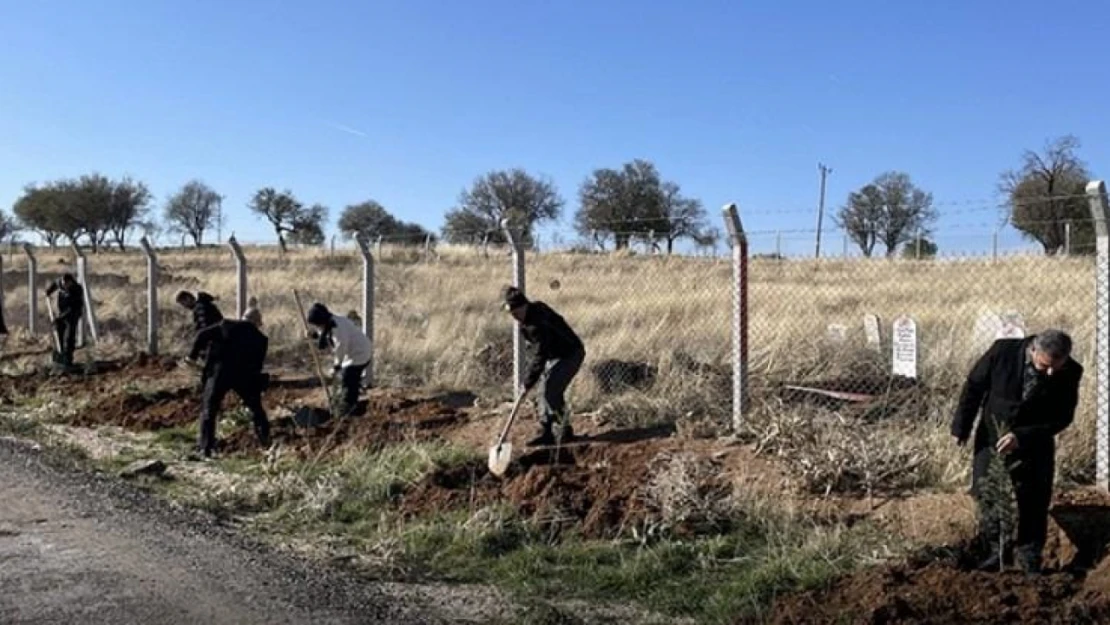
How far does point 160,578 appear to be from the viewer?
20.0ft

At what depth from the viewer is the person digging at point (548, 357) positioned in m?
8.86

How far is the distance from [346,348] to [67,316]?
24.1 feet

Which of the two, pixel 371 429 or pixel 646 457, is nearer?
pixel 646 457

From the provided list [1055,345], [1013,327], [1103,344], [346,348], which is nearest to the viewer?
[1055,345]

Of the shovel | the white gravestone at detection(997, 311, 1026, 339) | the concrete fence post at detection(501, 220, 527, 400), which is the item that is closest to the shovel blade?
the shovel

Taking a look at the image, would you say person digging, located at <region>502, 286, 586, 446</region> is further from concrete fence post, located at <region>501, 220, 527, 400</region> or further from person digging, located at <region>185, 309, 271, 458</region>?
person digging, located at <region>185, 309, 271, 458</region>

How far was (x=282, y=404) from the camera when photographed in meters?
12.1

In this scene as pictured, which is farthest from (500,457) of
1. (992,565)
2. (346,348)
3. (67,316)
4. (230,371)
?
(67,316)

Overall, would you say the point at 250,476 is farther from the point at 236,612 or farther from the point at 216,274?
the point at 216,274

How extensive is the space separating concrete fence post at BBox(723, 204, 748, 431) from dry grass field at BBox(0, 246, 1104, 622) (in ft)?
0.65

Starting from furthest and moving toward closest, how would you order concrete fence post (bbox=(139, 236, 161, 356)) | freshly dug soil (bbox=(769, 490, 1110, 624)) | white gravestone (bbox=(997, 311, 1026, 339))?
1. concrete fence post (bbox=(139, 236, 161, 356))
2. white gravestone (bbox=(997, 311, 1026, 339))
3. freshly dug soil (bbox=(769, 490, 1110, 624))

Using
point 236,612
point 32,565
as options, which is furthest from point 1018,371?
point 32,565

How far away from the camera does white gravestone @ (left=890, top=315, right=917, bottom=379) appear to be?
8.80 m

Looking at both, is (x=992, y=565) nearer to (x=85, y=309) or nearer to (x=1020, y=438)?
(x=1020, y=438)
